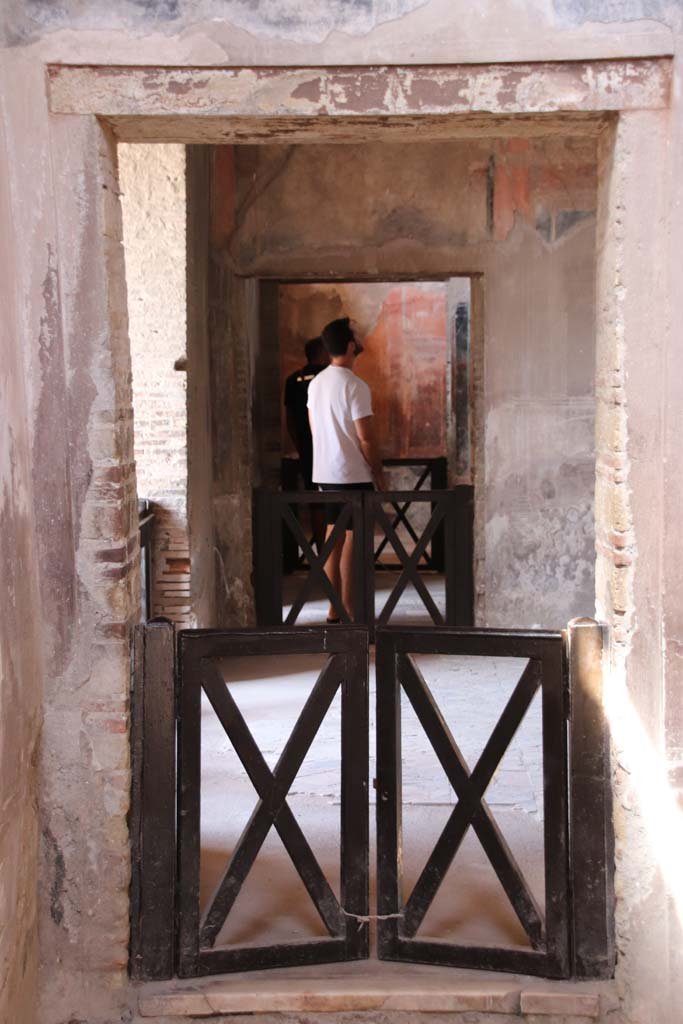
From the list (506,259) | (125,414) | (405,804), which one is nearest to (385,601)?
(506,259)

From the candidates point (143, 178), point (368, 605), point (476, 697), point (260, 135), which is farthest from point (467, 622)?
point (260, 135)

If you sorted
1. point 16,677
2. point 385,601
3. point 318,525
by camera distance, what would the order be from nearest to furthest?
point 16,677 < point 385,601 < point 318,525

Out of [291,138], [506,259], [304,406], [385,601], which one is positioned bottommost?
[385,601]

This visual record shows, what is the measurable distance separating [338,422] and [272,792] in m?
3.72

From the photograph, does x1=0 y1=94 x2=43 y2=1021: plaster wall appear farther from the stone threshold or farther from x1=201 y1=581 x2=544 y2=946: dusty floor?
x1=201 y1=581 x2=544 y2=946: dusty floor

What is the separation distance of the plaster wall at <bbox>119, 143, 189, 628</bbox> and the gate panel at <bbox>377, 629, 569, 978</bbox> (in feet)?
9.60

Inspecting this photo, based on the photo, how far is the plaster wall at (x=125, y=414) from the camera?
2873mm

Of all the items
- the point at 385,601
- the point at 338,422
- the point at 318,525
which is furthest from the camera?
the point at 318,525

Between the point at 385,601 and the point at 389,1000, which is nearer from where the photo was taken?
the point at 389,1000

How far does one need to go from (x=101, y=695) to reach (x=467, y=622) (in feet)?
12.8

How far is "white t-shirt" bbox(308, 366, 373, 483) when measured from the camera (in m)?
6.60

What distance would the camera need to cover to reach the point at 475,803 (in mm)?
3117

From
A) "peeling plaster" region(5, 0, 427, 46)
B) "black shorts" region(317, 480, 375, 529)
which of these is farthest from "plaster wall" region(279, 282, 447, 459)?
"peeling plaster" region(5, 0, 427, 46)

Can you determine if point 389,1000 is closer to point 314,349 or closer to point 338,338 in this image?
point 338,338
